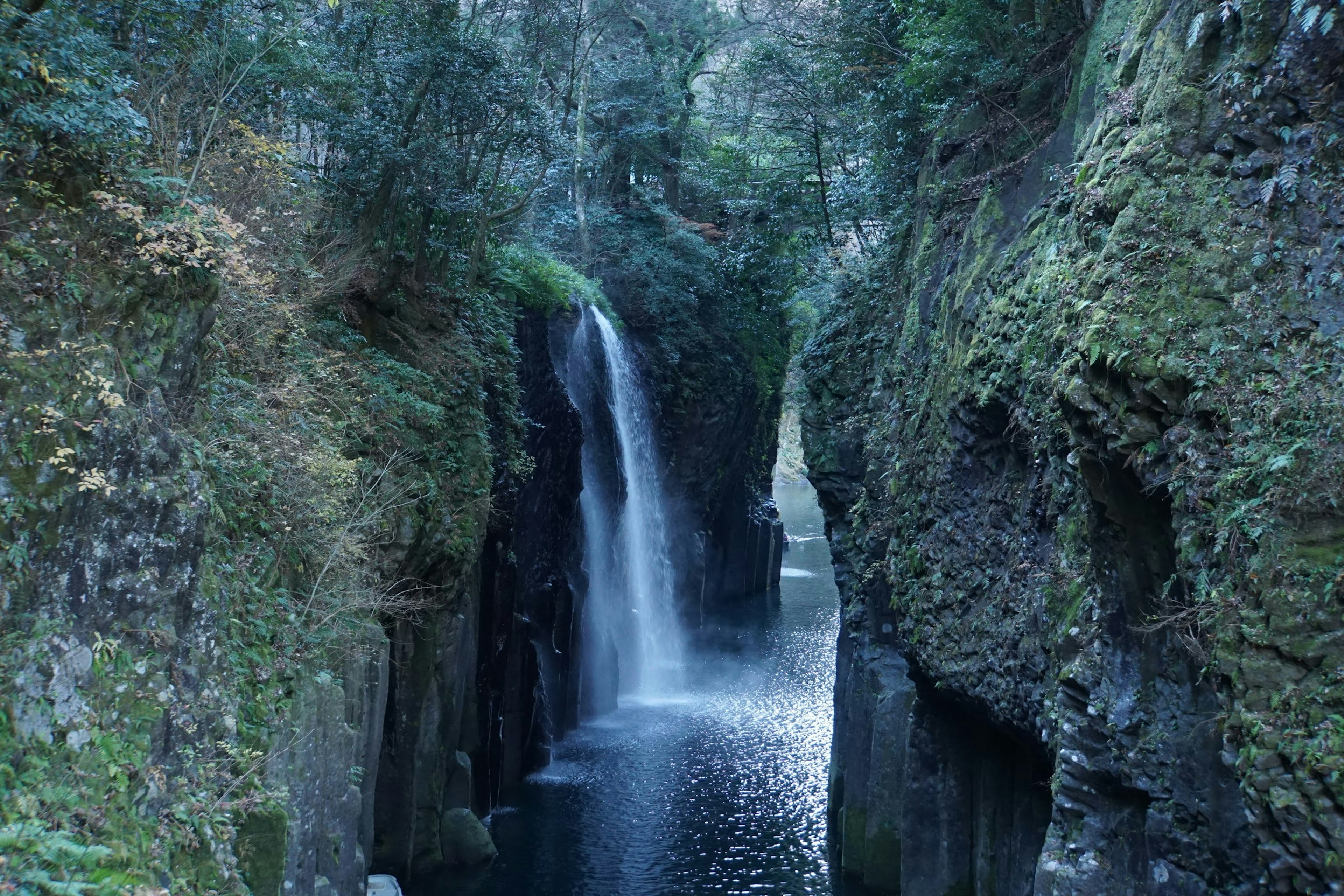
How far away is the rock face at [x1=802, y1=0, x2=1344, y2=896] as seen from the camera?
5656 mm

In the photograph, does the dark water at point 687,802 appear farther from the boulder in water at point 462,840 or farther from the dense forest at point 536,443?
the dense forest at point 536,443

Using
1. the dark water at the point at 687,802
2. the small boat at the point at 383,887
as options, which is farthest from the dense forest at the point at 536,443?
the small boat at the point at 383,887

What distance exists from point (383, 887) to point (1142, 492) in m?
9.95

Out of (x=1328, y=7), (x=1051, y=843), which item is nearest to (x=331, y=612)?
(x=1051, y=843)

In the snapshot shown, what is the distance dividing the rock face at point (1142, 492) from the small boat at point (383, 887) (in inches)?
250

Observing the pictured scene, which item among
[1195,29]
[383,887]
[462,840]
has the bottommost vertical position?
[462,840]

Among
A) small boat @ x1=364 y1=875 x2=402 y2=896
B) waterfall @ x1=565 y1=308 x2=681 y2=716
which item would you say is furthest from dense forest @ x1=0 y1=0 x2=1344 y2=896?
waterfall @ x1=565 y1=308 x2=681 y2=716

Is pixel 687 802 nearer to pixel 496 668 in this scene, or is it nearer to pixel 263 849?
pixel 496 668

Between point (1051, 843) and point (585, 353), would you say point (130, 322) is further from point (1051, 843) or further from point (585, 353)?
point (585, 353)

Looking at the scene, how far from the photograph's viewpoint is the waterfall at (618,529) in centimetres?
2258

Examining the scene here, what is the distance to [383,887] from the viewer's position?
11.9 m

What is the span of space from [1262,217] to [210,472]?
27.4 ft

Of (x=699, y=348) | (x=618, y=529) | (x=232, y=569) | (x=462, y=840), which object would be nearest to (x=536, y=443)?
(x=618, y=529)

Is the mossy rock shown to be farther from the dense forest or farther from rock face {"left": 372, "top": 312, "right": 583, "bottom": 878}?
rock face {"left": 372, "top": 312, "right": 583, "bottom": 878}
